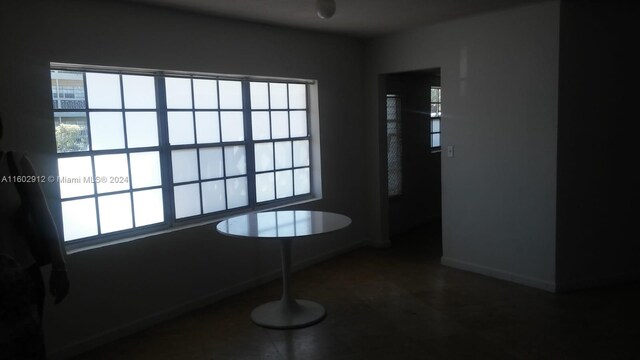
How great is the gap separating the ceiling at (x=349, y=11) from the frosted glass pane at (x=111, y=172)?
3.80 feet

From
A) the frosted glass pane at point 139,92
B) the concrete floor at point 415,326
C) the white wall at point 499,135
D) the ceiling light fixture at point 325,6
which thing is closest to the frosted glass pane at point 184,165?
the frosted glass pane at point 139,92

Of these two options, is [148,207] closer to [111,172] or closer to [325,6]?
[111,172]

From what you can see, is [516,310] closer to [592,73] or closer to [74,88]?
[592,73]

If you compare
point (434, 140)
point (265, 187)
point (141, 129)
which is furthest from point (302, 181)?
point (434, 140)

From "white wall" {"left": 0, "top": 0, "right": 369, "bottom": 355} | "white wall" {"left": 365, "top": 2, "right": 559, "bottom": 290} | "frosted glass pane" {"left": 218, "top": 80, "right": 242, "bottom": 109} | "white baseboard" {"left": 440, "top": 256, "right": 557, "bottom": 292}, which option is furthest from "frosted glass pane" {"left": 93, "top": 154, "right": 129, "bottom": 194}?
"white baseboard" {"left": 440, "top": 256, "right": 557, "bottom": 292}

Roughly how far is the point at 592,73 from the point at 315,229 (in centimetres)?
275

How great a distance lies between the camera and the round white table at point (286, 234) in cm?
337

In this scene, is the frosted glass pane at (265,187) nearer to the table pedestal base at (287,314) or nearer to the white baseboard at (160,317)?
the white baseboard at (160,317)

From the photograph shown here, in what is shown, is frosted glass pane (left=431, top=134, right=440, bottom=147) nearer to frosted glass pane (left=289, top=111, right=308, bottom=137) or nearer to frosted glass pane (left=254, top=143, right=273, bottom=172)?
frosted glass pane (left=289, top=111, right=308, bottom=137)

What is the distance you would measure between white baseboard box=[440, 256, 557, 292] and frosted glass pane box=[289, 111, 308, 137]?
2.01m

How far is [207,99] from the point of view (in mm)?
4117

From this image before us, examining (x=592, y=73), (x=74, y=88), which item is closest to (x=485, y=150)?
(x=592, y=73)

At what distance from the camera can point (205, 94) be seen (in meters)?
4.10

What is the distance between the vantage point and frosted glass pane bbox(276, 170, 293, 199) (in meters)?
4.84
